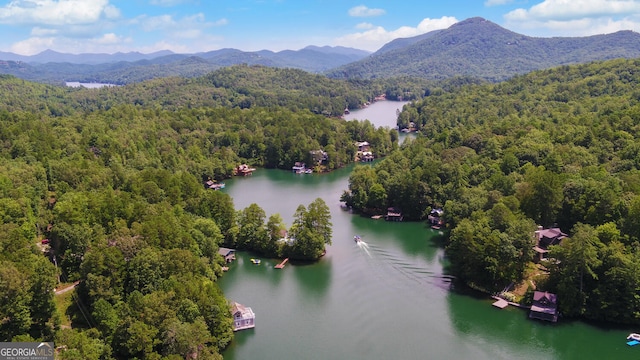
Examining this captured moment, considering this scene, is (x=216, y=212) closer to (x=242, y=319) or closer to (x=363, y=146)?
(x=242, y=319)

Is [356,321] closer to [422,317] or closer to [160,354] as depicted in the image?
[422,317]

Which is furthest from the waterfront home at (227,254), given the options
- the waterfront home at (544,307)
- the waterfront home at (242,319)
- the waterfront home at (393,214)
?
the waterfront home at (544,307)

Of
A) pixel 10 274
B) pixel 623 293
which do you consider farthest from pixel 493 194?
pixel 10 274

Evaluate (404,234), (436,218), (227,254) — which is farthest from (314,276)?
(436,218)


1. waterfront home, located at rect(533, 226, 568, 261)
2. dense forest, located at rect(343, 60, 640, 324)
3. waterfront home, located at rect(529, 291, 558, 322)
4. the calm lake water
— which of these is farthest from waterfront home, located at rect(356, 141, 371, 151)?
waterfront home, located at rect(529, 291, 558, 322)

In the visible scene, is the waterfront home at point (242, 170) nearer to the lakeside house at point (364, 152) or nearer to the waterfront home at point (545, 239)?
the lakeside house at point (364, 152)

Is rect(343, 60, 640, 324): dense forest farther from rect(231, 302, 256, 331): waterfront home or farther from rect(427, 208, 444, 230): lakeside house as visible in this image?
rect(231, 302, 256, 331): waterfront home

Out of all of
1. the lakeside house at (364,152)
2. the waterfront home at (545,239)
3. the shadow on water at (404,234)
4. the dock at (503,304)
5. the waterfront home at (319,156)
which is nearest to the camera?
the dock at (503,304)

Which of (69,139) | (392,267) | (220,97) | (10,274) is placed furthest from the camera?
(220,97)
